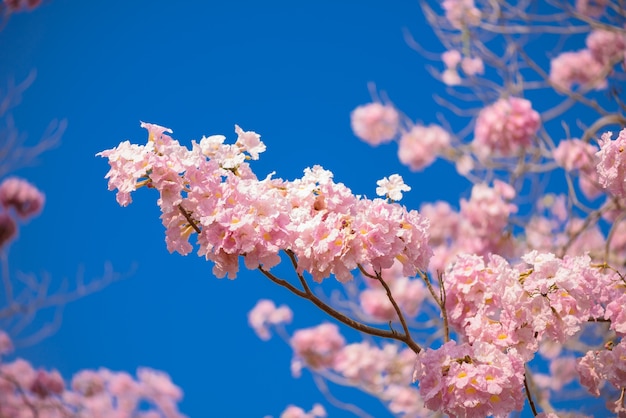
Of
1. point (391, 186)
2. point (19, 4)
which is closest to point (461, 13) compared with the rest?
point (391, 186)

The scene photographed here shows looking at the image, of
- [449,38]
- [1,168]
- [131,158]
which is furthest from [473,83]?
[1,168]

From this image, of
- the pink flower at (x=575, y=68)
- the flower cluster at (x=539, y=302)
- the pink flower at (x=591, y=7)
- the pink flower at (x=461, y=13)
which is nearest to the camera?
the flower cluster at (x=539, y=302)

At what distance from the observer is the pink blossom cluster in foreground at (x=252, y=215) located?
1330 mm

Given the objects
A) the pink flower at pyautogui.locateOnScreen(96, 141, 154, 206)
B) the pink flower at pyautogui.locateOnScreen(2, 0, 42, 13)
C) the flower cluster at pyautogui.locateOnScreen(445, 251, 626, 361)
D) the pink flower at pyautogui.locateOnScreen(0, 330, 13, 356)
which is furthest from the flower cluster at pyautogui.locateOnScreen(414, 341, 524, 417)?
the pink flower at pyautogui.locateOnScreen(0, 330, 13, 356)

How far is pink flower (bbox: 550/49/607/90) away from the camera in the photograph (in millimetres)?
4500

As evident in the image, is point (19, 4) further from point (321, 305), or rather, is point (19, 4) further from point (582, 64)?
point (582, 64)

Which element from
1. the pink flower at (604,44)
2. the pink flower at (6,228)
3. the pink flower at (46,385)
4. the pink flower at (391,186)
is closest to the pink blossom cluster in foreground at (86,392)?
the pink flower at (46,385)

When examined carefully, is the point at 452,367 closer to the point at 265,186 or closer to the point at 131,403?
the point at 265,186

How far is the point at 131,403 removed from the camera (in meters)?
6.07

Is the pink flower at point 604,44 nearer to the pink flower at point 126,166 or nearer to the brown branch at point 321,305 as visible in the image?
the brown branch at point 321,305

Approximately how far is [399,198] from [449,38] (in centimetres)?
232

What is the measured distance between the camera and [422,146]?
17.3 feet

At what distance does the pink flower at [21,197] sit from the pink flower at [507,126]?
3610 mm

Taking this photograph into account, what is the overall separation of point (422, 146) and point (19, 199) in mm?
3575
